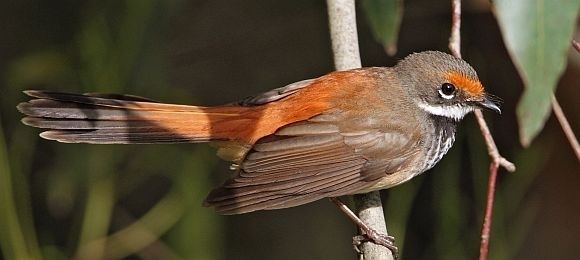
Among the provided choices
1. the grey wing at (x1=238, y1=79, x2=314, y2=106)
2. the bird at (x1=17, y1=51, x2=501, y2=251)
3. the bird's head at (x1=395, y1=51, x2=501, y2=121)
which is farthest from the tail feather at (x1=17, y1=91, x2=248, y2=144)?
the bird's head at (x1=395, y1=51, x2=501, y2=121)

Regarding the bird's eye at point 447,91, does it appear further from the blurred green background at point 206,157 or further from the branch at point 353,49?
the blurred green background at point 206,157

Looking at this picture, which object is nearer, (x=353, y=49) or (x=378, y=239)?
(x=378, y=239)

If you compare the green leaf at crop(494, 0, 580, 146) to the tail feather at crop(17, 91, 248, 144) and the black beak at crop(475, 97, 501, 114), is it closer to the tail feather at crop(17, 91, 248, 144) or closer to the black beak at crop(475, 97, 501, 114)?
the black beak at crop(475, 97, 501, 114)

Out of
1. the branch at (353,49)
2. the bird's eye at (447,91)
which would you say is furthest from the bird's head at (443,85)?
the branch at (353,49)

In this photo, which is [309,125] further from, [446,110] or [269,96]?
[446,110]

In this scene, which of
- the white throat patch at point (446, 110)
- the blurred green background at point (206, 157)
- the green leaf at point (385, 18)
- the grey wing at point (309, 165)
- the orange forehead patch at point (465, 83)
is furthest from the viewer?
the blurred green background at point (206, 157)

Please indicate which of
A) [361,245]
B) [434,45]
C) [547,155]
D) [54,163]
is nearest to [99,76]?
[54,163]

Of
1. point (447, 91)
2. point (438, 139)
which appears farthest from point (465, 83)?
point (438, 139)
